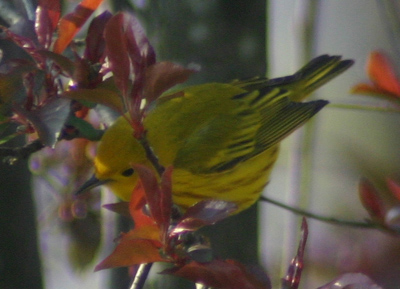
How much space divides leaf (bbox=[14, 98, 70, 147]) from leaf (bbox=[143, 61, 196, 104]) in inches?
5.6

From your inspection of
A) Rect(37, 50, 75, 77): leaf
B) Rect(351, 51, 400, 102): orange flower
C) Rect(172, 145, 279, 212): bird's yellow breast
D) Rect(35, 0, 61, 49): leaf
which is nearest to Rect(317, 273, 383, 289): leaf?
Rect(37, 50, 75, 77): leaf

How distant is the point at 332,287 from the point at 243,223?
1.20 meters

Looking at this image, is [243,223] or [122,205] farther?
[243,223]

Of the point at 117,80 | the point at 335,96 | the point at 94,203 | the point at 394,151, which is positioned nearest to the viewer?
the point at 117,80

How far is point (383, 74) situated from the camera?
1.56 m

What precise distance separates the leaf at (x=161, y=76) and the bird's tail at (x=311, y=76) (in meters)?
1.59

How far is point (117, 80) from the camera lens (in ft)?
2.82

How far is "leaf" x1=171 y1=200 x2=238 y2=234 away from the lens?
86cm

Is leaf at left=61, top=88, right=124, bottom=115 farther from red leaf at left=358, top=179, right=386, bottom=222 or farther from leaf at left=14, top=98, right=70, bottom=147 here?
red leaf at left=358, top=179, right=386, bottom=222

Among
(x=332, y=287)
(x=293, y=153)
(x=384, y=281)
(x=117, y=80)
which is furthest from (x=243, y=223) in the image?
(x=117, y=80)

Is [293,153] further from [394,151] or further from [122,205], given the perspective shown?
[394,151]

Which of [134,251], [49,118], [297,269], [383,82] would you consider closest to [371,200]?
[383,82]

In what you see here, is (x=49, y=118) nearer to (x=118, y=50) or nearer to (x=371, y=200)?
(x=118, y=50)

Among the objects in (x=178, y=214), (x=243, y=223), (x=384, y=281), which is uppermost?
(x=178, y=214)
